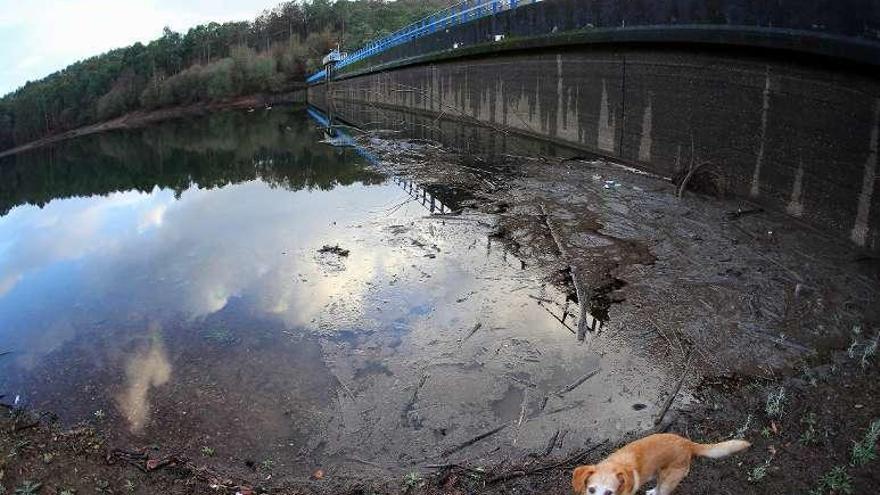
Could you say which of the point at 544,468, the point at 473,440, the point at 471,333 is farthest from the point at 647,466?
the point at 471,333

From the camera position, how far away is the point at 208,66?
7625 cm

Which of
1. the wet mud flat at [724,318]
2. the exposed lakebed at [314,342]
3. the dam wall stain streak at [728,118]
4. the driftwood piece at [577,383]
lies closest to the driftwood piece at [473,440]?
the exposed lakebed at [314,342]

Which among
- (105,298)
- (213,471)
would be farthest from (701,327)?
(105,298)

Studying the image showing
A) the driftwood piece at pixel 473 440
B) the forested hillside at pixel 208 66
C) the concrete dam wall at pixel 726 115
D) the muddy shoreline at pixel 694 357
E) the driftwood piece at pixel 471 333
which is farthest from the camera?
the forested hillside at pixel 208 66

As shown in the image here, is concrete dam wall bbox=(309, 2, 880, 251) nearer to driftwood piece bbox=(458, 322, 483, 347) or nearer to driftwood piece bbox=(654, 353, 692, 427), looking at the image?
driftwood piece bbox=(654, 353, 692, 427)

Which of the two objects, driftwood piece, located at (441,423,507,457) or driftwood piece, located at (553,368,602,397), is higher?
driftwood piece, located at (441,423,507,457)

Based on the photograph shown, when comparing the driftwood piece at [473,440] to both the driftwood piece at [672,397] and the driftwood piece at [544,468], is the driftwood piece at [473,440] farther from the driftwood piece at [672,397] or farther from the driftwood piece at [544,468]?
the driftwood piece at [672,397]

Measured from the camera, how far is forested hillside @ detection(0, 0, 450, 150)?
72062 mm

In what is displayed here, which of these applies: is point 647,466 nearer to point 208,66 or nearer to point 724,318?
point 724,318

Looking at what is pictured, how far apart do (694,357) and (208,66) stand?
79017mm

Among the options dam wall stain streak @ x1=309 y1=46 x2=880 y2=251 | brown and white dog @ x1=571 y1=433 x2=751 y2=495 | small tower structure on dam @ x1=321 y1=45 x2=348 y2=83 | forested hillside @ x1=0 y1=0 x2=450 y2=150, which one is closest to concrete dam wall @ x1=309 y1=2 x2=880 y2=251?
dam wall stain streak @ x1=309 y1=46 x2=880 y2=251

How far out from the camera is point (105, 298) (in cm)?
1026

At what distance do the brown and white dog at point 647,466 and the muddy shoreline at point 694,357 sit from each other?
16.8 inches

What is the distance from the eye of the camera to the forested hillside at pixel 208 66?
236ft
